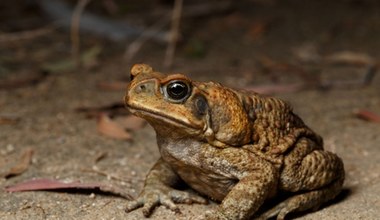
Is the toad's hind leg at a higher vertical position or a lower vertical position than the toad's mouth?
lower

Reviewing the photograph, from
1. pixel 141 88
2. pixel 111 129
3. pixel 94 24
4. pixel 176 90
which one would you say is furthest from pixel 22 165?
pixel 94 24

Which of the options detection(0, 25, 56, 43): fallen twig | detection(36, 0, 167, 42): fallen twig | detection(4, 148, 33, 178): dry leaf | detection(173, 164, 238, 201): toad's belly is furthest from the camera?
detection(36, 0, 167, 42): fallen twig

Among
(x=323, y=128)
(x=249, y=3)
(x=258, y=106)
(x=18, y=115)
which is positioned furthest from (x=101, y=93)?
(x=249, y=3)

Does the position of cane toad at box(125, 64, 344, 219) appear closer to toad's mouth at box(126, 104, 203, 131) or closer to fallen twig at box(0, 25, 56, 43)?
toad's mouth at box(126, 104, 203, 131)

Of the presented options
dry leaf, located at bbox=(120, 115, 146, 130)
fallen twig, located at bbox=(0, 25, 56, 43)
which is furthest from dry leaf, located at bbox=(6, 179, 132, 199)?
fallen twig, located at bbox=(0, 25, 56, 43)

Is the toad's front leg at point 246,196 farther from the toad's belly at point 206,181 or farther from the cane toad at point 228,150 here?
the toad's belly at point 206,181

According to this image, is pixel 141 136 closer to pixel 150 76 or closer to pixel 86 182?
pixel 86 182

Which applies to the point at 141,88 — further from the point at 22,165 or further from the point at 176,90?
the point at 22,165
